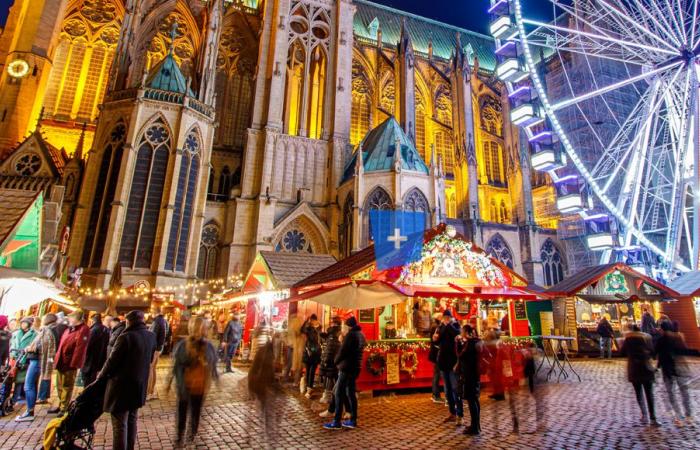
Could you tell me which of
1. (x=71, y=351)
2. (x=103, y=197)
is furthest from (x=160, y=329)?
(x=103, y=197)

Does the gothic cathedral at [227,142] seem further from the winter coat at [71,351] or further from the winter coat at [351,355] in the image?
the winter coat at [351,355]

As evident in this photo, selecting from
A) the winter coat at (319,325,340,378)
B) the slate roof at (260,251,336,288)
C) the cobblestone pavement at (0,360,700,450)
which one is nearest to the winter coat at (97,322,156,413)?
the cobblestone pavement at (0,360,700,450)

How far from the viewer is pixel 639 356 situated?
6.01 meters

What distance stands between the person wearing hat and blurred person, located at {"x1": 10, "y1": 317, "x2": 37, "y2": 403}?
2.14 ft

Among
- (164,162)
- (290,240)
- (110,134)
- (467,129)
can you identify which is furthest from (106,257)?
(467,129)

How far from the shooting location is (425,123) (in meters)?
31.7

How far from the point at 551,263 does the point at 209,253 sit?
23047 mm

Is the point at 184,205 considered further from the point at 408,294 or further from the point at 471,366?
the point at 471,366

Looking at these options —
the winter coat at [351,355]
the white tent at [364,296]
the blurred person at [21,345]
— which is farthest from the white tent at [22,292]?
the winter coat at [351,355]

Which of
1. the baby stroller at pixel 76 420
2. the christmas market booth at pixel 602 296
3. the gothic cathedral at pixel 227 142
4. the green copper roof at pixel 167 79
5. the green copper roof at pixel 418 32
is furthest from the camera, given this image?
the green copper roof at pixel 418 32

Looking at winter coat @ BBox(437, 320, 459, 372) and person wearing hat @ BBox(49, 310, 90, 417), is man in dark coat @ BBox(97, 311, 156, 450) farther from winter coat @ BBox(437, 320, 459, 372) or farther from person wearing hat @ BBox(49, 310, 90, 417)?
winter coat @ BBox(437, 320, 459, 372)

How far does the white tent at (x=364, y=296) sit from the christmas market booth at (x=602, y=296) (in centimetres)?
749

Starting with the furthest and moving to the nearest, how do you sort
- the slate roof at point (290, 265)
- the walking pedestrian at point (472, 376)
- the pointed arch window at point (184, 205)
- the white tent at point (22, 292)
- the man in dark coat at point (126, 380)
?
the pointed arch window at point (184, 205)
the slate roof at point (290, 265)
the white tent at point (22, 292)
the walking pedestrian at point (472, 376)
the man in dark coat at point (126, 380)

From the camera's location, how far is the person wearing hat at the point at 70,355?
6.35 m
